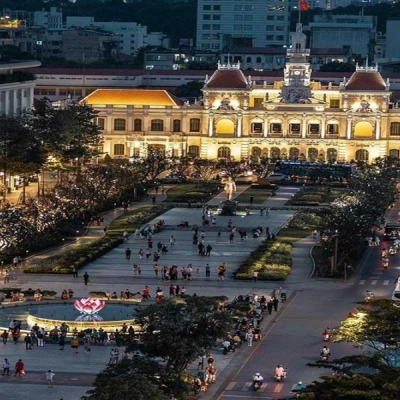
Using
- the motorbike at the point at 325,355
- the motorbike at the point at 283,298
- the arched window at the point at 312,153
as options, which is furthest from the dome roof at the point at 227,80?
the motorbike at the point at 325,355

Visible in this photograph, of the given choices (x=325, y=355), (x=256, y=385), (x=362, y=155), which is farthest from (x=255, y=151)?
(x=256, y=385)

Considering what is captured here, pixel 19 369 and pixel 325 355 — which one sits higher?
pixel 325 355

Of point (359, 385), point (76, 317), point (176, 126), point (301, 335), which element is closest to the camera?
point (359, 385)

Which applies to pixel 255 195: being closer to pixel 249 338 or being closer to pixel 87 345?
pixel 249 338

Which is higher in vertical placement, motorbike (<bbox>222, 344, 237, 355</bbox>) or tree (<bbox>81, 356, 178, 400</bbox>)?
tree (<bbox>81, 356, 178, 400</bbox>)

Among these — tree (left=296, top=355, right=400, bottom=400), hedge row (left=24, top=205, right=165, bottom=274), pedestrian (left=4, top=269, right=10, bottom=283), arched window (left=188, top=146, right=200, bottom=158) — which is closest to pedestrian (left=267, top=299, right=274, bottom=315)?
hedge row (left=24, top=205, right=165, bottom=274)

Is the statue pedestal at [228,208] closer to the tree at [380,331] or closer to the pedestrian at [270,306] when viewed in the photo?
the pedestrian at [270,306]

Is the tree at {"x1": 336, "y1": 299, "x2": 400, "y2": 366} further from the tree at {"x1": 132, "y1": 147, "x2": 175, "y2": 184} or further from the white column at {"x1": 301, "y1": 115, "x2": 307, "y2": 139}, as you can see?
the white column at {"x1": 301, "y1": 115, "x2": 307, "y2": 139}

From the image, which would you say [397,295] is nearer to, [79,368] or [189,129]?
[79,368]
